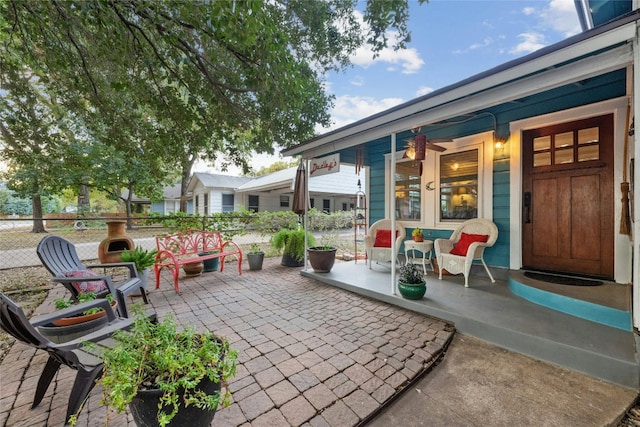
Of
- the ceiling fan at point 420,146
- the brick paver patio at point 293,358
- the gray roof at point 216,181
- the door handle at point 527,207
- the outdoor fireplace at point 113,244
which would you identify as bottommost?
the brick paver patio at point 293,358

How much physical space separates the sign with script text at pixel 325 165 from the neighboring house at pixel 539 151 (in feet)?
0.42

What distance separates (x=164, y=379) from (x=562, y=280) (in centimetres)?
443

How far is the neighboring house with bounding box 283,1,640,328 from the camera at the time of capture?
230 centimetres

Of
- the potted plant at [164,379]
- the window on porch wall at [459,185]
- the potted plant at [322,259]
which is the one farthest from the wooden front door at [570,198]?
the potted plant at [164,379]

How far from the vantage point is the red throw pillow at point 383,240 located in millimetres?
5007

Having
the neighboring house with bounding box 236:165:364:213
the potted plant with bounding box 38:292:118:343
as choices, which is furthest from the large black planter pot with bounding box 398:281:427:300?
the neighboring house with bounding box 236:165:364:213

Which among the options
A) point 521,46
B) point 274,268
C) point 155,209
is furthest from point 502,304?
point 155,209

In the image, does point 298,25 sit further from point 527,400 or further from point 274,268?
point 527,400

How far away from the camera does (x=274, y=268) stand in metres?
5.83

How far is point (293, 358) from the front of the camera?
7.41ft

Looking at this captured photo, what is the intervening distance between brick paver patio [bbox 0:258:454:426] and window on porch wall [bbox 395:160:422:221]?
7.66 feet

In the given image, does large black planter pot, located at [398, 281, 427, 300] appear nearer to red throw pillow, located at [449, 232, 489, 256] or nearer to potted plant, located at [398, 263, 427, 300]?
potted plant, located at [398, 263, 427, 300]

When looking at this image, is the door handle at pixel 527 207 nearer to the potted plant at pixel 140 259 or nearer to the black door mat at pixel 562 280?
the black door mat at pixel 562 280

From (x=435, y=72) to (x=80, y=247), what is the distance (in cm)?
1183
